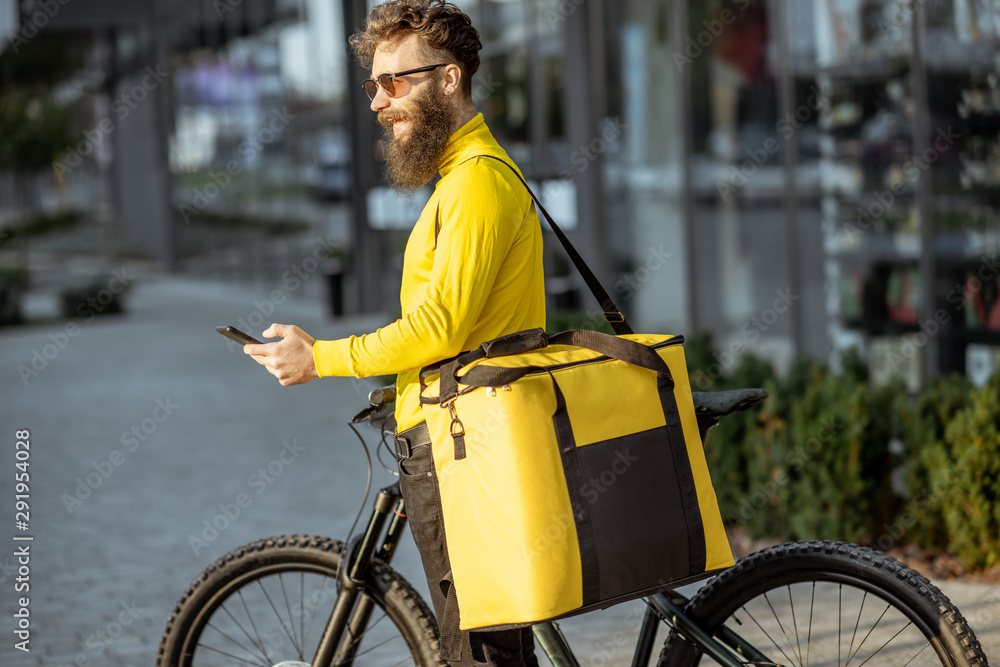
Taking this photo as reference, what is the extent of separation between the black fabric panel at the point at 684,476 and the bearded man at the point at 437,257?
1.13 ft

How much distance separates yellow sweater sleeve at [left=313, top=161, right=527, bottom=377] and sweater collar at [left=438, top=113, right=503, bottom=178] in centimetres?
8

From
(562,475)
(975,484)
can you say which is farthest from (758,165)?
(562,475)

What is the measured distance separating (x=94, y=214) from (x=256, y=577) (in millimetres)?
A: 43262

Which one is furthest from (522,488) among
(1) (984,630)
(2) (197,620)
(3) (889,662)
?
(1) (984,630)

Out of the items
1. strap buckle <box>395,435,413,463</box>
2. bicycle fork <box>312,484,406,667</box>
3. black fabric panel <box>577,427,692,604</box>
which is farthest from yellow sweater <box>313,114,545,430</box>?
bicycle fork <box>312,484,406,667</box>

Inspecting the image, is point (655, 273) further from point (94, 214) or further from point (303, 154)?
point (94, 214)

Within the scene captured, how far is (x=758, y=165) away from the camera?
9.78 metres

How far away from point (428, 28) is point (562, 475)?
0.98m

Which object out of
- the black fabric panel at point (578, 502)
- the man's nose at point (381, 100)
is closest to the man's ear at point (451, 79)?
the man's nose at point (381, 100)

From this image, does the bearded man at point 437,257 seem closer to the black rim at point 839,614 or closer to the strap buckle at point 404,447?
the strap buckle at point 404,447

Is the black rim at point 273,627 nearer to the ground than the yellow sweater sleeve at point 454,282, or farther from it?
nearer to the ground

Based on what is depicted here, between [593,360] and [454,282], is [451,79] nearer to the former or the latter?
[454,282]

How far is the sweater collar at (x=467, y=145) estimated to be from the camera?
7.77 ft

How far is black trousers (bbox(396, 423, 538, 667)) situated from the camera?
7.84 ft
